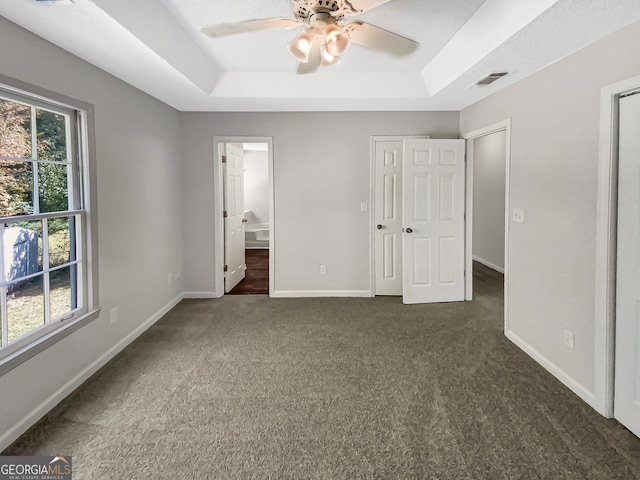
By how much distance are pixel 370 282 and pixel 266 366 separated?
214 cm

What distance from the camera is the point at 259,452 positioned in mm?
1895

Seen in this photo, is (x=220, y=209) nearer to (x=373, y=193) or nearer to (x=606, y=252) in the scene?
(x=373, y=193)

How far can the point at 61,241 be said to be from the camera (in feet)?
8.18

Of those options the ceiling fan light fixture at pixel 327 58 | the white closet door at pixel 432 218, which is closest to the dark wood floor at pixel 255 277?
the white closet door at pixel 432 218

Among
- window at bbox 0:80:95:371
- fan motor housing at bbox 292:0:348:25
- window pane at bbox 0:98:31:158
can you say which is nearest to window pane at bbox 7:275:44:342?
window at bbox 0:80:95:371

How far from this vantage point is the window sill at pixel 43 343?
6.39 ft

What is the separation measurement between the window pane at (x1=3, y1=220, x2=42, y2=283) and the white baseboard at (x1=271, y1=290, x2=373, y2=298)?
2730 mm

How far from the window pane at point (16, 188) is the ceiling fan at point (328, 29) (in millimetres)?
1296

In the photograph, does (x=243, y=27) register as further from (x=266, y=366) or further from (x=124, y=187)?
(x=266, y=366)

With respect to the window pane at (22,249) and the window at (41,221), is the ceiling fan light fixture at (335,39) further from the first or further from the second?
the window pane at (22,249)

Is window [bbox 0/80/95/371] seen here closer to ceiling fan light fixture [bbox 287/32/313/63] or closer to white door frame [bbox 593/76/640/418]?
ceiling fan light fixture [bbox 287/32/313/63]

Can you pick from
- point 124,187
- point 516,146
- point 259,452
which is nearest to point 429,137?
point 516,146

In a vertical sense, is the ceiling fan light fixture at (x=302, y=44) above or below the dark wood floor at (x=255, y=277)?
above

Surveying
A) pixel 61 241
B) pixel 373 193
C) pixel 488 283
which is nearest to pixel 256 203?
pixel 373 193
